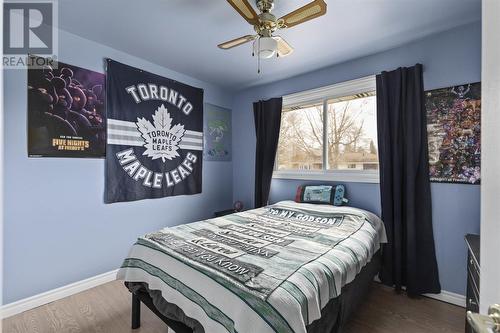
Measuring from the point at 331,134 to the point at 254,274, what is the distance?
2287 millimetres

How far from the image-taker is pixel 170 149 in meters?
3.16

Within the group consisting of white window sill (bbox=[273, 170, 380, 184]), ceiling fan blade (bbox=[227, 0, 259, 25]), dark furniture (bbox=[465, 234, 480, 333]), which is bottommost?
dark furniture (bbox=[465, 234, 480, 333])

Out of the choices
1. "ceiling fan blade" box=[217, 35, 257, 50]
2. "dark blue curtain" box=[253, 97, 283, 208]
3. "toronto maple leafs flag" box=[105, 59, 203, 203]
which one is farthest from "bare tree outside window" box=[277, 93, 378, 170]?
"ceiling fan blade" box=[217, 35, 257, 50]

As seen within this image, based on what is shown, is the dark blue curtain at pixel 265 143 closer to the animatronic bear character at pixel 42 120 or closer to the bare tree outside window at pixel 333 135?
the bare tree outside window at pixel 333 135

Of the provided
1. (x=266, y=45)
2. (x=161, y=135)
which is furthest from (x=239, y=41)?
(x=161, y=135)

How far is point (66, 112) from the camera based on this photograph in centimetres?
233

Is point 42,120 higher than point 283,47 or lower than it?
lower

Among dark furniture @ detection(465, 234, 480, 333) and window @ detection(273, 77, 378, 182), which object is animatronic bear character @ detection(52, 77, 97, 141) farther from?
dark furniture @ detection(465, 234, 480, 333)

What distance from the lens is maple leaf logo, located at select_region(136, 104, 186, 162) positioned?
115 inches

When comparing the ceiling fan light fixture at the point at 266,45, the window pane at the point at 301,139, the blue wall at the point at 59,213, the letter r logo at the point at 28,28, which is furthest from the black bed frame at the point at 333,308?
the letter r logo at the point at 28,28

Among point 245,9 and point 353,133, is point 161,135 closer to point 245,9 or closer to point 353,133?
point 245,9

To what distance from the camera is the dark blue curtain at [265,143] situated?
347 cm

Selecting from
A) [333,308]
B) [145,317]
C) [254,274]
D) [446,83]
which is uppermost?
[446,83]

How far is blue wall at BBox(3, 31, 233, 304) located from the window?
76.1 inches
